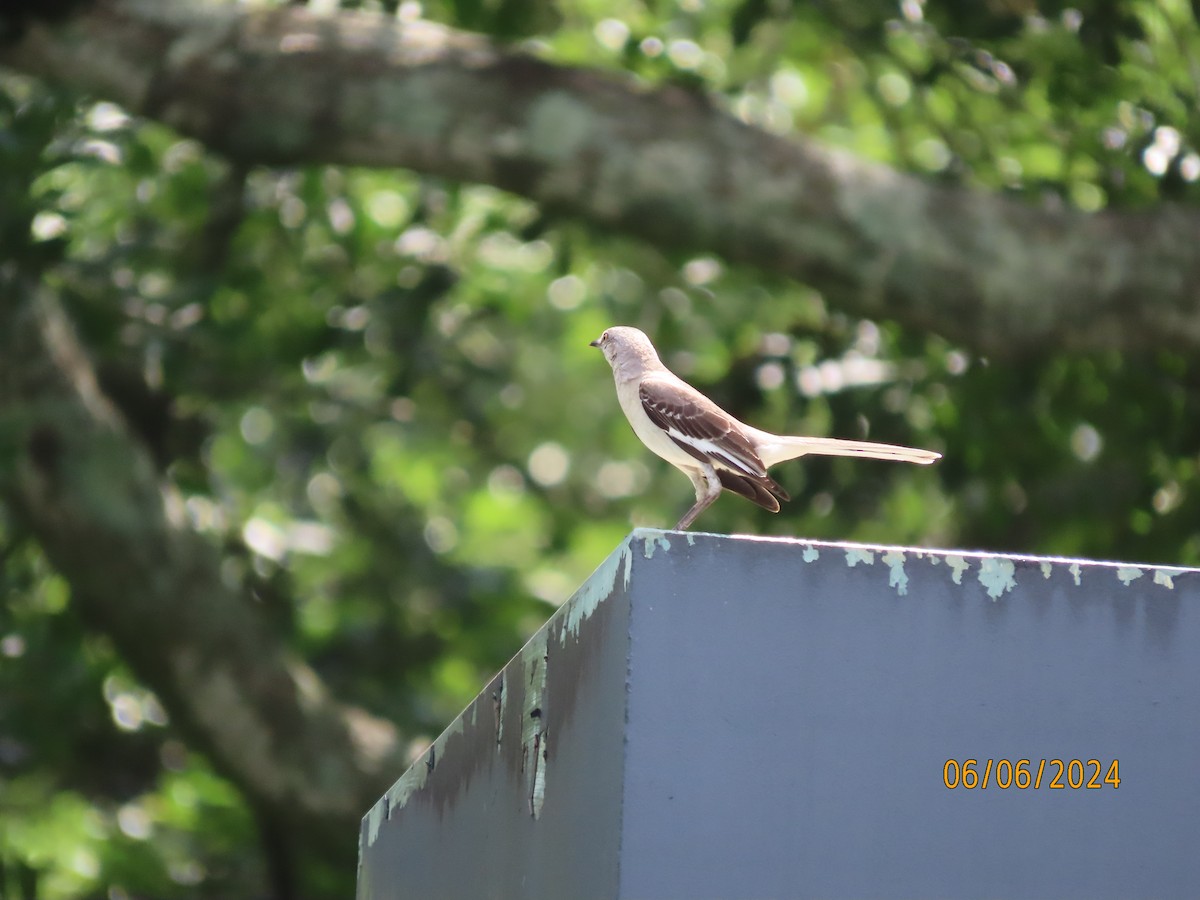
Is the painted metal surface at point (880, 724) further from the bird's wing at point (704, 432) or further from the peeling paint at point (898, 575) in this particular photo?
the bird's wing at point (704, 432)

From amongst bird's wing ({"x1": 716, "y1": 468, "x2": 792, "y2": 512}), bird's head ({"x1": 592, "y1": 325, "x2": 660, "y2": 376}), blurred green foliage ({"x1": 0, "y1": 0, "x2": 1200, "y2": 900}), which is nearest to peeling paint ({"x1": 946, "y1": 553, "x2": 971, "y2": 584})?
bird's wing ({"x1": 716, "y1": 468, "x2": 792, "y2": 512})

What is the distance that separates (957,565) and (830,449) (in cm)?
155

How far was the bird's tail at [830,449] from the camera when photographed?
11.3ft

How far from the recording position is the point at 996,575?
216 centimetres

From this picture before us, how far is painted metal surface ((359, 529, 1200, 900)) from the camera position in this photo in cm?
207

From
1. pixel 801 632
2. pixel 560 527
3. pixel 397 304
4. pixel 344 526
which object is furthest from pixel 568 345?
pixel 801 632

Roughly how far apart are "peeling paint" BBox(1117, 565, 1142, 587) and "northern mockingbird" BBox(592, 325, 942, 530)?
1253 mm

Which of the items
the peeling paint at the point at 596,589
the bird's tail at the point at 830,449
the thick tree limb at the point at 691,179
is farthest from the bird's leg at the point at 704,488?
the thick tree limb at the point at 691,179

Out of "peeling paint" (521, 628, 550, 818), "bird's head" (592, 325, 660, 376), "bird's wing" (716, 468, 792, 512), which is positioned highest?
"peeling paint" (521, 628, 550, 818)

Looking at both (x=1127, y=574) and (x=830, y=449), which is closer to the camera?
(x=1127, y=574)

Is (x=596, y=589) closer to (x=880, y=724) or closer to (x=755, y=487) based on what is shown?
(x=880, y=724)

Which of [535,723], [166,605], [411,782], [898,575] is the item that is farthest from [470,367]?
[898,575]

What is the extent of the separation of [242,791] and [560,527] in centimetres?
326

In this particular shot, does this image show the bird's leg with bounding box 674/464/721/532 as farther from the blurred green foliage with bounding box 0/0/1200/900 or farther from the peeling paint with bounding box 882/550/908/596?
the blurred green foliage with bounding box 0/0/1200/900
